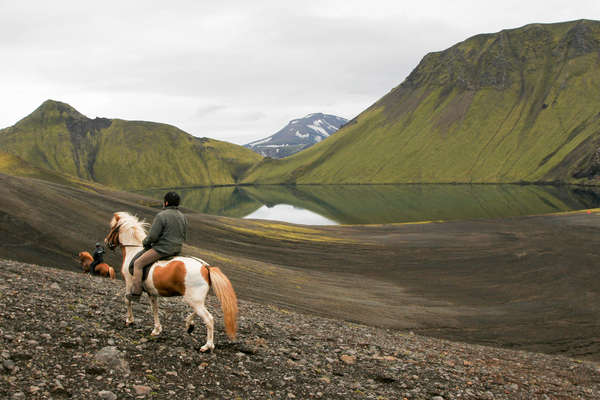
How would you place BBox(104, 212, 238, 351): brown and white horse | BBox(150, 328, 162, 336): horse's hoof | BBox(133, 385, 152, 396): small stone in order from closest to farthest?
1. BBox(133, 385, 152, 396): small stone
2. BBox(104, 212, 238, 351): brown and white horse
3. BBox(150, 328, 162, 336): horse's hoof

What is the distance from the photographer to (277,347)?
1368 cm

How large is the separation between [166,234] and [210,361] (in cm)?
371

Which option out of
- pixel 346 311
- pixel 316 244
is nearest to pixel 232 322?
pixel 346 311

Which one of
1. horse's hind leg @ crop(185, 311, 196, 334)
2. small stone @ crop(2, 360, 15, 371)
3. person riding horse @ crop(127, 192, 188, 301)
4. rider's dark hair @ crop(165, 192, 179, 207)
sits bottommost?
small stone @ crop(2, 360, 15, 371)

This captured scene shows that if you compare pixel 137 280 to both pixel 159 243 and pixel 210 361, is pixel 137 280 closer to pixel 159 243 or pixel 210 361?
pixel 159 243

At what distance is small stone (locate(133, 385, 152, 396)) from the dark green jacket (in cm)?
363

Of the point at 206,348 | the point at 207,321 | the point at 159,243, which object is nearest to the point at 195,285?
the point at 207,321

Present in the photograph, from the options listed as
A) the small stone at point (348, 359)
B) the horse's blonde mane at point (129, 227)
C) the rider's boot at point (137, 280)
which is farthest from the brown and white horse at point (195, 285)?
the small stone at point (348, 359)

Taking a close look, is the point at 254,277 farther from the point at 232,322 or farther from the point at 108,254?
the point at 232,322

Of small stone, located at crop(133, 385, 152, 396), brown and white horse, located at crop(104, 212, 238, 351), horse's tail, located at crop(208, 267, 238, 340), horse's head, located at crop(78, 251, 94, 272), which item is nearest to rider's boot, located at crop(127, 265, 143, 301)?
brown and white horse, located at crop(104, 212, 238, 351)

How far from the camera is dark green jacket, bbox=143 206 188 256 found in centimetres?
1156

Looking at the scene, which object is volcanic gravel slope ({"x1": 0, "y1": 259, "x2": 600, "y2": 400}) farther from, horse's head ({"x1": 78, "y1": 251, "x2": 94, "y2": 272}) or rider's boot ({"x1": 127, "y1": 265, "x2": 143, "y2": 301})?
horse's head ({"x1": 78, "y1": 251, "x2": 94, "y2": 272})

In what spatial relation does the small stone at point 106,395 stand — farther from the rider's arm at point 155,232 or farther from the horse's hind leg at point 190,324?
the rider's arm at point 155,232

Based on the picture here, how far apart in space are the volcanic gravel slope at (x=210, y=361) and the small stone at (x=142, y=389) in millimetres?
21
